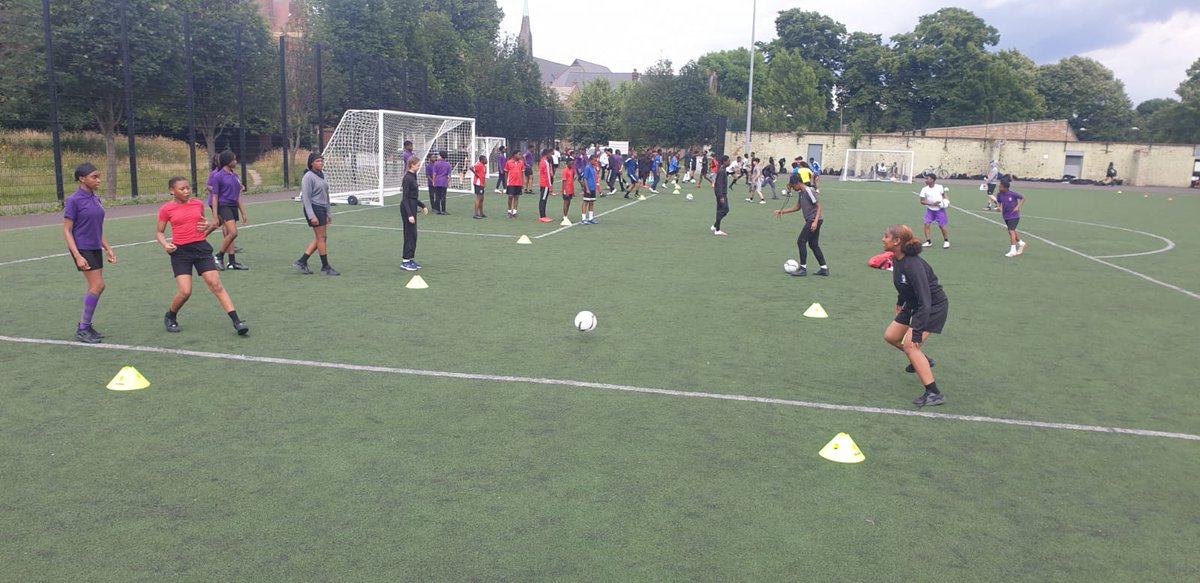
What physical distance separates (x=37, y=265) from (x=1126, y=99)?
4402 inches

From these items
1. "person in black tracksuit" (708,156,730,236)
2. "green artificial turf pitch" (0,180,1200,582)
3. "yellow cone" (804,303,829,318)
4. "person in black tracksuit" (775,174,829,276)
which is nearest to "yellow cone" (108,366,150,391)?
"green artificial turf pitch" (0,180,1200,582)

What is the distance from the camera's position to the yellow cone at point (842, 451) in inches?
229

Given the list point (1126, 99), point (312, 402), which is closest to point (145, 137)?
point (312, 402)

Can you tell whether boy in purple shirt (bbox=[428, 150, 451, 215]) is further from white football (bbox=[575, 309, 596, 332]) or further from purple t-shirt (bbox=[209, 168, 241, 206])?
white football (bbox=[575, 309, 596, 332])

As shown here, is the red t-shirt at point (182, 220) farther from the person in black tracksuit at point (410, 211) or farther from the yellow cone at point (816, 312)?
the yellow cone at point (816, 312)

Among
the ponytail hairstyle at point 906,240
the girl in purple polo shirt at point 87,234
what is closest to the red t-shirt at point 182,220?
the girl in purple polo shirt at point 87,234

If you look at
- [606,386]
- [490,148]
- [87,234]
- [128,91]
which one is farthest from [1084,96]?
[87,234]

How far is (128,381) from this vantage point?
22.8 ft

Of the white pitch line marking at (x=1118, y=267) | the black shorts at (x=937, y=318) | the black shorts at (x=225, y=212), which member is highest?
the black shorts at (x=225, y=212)

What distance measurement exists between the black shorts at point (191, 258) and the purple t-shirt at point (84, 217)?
2.40ft

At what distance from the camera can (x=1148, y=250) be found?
754 inches

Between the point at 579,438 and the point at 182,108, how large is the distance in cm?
2390

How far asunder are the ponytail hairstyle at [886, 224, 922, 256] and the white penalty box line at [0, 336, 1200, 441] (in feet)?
4.55

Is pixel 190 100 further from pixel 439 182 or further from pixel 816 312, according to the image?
pixel 816 312
